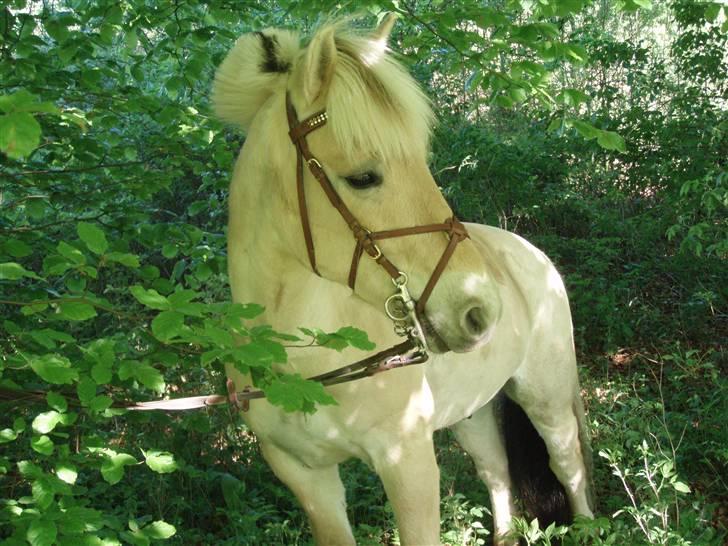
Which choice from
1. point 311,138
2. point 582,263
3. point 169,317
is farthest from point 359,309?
point 582,263

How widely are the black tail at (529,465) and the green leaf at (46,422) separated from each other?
8.86 feet

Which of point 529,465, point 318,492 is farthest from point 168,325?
point 529,465

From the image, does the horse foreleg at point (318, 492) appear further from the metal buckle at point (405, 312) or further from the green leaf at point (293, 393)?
the green leaf at point (293, 393)

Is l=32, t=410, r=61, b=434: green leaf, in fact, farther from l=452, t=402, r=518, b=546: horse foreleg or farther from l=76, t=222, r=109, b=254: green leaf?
l=452, t=402, r=518, b=546: horse foreleg

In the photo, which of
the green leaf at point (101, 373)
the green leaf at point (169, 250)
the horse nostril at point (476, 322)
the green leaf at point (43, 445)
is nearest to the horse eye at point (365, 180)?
the horse nostril at point (476, 322)

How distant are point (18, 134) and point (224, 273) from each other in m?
2.75

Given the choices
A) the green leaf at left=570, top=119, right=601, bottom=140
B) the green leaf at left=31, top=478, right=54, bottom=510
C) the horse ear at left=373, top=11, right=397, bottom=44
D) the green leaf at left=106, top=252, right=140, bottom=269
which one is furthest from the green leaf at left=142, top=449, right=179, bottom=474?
the green leaf at left=570, top=119, right=601, bottom=140

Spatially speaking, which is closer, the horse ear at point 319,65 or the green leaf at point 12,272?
the green leaf at point 12,272

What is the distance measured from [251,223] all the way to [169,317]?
98 centimetres

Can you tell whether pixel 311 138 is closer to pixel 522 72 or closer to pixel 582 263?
pixel 522 72

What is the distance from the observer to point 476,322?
7.23ft

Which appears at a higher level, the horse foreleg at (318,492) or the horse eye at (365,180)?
the horse eye at (365,180)

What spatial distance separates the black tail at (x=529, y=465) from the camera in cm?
422

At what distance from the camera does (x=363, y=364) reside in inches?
101
